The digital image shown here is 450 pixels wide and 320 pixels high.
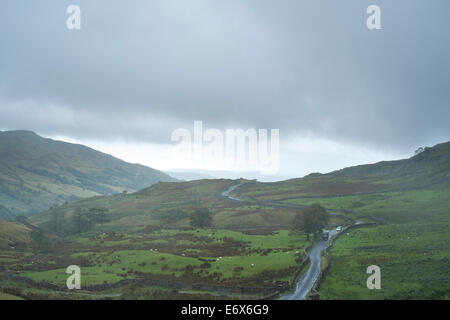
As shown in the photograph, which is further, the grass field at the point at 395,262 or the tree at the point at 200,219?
the tree at the point at 200,219

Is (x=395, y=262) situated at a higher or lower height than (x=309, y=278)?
higher

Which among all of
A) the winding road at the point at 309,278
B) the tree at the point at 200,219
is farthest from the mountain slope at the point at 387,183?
the winding road at the point at 309,278

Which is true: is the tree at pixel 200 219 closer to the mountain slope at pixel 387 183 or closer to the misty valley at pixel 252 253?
the misty valley at pixel 252 253

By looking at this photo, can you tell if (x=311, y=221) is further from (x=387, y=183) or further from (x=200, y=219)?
(x=387, y=183)

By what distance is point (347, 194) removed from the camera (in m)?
149

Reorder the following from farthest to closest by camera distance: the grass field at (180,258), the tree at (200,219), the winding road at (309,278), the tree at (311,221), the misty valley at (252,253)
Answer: the tree at (200,219) → the tree at (311,221) → the grass field at (180,258) → the misty valley at (252,253) → the winding road at (309,278)

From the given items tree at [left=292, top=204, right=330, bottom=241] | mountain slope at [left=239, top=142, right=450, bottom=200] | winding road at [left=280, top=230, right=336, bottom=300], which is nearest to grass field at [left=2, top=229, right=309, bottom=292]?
winding road at [left=280, top=230, right=336, bottom=300]

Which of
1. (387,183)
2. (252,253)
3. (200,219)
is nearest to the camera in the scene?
(252,253)

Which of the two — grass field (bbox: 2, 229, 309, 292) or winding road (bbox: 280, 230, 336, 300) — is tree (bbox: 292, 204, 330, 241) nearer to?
grass field (bbox: 2, 229, 309, 292)

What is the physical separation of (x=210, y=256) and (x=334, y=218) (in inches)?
2228

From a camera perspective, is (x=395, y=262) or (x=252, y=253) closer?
(x=395, y=262)

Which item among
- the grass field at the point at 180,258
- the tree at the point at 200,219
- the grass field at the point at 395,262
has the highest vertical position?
the tree at the point at 200,219

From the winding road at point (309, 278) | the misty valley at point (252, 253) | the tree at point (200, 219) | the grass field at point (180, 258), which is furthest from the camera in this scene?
the tree at point (200, 219)

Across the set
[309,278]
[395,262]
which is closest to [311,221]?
[395,262]
